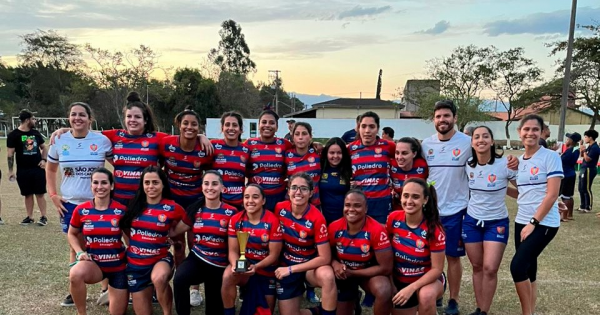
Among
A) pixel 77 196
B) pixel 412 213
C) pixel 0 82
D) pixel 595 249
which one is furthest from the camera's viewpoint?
pixel 0 82

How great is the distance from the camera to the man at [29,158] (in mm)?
7206

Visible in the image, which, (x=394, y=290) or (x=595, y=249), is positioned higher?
(x=394, y=290)

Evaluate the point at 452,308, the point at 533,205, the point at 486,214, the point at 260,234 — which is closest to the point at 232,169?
the point at 260,234

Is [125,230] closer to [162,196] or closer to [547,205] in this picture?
[162,196]

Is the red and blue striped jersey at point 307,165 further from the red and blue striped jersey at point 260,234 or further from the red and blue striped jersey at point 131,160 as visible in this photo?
the red and blue striped jersey at point 131,160

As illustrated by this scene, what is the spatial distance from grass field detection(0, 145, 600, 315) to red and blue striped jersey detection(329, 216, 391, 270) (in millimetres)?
885

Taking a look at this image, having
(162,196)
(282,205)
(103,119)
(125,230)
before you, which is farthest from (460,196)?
(103,119)

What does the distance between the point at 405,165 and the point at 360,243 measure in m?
1.00

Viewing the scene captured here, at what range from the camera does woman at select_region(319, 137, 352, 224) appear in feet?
13.6

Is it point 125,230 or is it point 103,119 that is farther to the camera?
point 103,119

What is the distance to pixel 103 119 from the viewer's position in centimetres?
4316

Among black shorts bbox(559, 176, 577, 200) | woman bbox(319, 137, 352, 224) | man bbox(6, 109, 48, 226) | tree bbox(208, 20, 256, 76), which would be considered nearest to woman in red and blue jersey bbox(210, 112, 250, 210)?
woman bbox(319, 137, 352, 224)

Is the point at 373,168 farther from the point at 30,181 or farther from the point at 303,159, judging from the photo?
the point at 30,181

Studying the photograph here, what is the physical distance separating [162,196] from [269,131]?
3.98 feet
